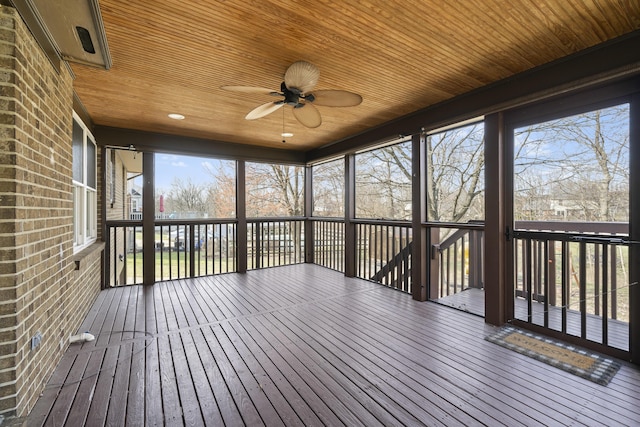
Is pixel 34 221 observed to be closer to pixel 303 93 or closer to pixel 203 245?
pixel 303 93

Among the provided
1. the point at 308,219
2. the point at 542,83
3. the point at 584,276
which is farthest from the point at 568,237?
the point at 308,219

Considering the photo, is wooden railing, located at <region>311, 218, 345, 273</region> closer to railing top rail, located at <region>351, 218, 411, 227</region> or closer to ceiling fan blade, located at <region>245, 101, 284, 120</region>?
railing top rail, located at <region>351, 218, 411, 227</region>

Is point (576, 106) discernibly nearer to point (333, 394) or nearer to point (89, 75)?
point (333, 394)

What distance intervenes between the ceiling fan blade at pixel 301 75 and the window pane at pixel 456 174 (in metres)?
3.01

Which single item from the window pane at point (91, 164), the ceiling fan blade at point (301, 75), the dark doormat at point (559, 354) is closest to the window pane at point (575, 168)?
the dark doormat at point (559, 354)

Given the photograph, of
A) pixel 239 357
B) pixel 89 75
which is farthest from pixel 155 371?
pixel 89 75

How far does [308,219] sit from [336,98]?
4153 mm

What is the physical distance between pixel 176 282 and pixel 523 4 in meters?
5.40

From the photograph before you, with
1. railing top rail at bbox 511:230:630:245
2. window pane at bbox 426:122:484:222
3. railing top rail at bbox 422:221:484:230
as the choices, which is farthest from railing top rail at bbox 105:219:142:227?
railing top rail at bbox 511:230:630:245

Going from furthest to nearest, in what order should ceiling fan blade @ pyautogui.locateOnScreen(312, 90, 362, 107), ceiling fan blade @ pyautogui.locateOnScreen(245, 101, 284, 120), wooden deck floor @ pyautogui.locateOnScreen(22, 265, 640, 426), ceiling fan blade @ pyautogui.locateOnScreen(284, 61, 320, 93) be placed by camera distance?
1. ceiling fan blade @ pyautogui.locateOnScreen(245, 101, 284, 120)
2. ceiling fan blade @ pyautogui.locateOnScreen(312, 90, 362, 107)
3. ceiling fan blade @ pyautogui.locateOnScreen(284, 61, 320, 93)
4. wooden deck floor @ pyautogui.locateOnScreen(22, 265, 640, 426)

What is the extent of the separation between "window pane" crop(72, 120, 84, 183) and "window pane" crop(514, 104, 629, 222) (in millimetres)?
4849

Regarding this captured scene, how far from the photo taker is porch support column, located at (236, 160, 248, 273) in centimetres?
564

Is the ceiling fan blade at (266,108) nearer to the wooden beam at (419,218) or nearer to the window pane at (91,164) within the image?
the wooden beam at (419,218)

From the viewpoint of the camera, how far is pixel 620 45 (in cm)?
218
